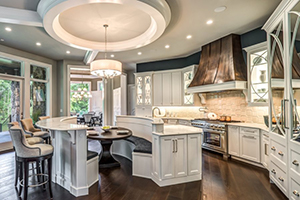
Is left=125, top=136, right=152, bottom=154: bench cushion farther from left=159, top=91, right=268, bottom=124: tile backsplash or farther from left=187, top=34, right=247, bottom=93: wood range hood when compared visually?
left=159, top=91, right=268, bottom=124: tile backsplash

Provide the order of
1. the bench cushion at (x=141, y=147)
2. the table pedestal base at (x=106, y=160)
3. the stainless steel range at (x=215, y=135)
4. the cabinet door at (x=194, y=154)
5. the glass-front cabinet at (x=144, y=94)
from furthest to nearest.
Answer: the glass-front cabinet at (x=144, y=94)
the stainless steel range at (x=215, y=135)
the table pedestal base at (x=106, y=160)
the bench cushion at (x=141, y=147)
the cabinet door at (x=194, y=154)

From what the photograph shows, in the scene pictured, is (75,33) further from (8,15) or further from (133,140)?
(133,140)

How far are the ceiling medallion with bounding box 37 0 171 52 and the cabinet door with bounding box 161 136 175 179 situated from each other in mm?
2149

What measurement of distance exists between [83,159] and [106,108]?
5.36m

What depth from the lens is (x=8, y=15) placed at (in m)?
3.11

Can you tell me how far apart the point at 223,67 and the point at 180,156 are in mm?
2661

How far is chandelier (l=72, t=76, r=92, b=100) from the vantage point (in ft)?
34.7

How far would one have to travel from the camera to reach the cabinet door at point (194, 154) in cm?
297

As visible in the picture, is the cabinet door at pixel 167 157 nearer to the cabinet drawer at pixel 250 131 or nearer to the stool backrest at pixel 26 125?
the cabinet drawer at pixel 250 131

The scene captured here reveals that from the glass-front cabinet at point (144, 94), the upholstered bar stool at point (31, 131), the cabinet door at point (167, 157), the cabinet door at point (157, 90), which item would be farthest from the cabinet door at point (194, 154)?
the glass-front cabinet at point (144, 94)

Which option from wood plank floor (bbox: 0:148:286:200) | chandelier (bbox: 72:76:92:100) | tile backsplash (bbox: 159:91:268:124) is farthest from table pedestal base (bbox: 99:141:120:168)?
chandelier (bbox: 72:76:92:100)

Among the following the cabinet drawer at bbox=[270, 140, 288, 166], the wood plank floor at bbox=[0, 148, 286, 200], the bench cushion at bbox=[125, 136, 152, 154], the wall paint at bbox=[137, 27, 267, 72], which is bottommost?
the wood plank floor at bbox=[0, 148, 286, 200]

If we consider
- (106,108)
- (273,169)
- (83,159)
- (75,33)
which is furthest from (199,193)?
(106,108)

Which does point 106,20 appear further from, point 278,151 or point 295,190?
point 295,190
